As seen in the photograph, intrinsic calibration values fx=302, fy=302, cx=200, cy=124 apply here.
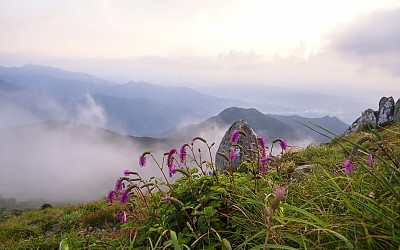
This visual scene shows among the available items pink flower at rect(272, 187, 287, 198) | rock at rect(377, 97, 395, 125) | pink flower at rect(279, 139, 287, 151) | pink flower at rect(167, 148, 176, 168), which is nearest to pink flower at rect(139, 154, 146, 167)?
pink flower at rect(167, 148, 176, 168)

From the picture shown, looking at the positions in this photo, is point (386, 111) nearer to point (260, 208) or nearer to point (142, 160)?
point (260, 208)

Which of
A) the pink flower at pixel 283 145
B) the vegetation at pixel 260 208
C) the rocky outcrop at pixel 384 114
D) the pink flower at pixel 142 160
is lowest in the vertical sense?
the vegetation at pixel 260 208

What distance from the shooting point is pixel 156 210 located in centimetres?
328

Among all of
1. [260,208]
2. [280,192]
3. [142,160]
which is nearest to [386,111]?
[260,208]

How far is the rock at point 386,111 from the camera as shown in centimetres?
3575

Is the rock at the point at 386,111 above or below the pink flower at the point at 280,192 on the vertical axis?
above

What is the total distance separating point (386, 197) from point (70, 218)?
12995 mm

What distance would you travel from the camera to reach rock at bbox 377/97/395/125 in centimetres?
3575

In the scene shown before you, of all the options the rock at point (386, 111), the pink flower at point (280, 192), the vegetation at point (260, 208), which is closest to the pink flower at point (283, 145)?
the vegetation at point (260, 208)

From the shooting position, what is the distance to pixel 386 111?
120 feet

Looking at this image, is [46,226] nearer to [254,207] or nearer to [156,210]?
[156,210]

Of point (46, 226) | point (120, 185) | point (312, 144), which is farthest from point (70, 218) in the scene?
point (312, 144)

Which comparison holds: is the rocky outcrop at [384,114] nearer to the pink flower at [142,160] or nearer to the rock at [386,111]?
the rock at [386,111]

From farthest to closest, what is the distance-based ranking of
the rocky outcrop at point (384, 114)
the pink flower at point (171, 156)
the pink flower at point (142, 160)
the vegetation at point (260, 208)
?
the rocky outcrop at point (384, 114) < the pink flower at point (142, 160) < the pink flower at point (171, 156) < the vegetation at point (260, 208)
